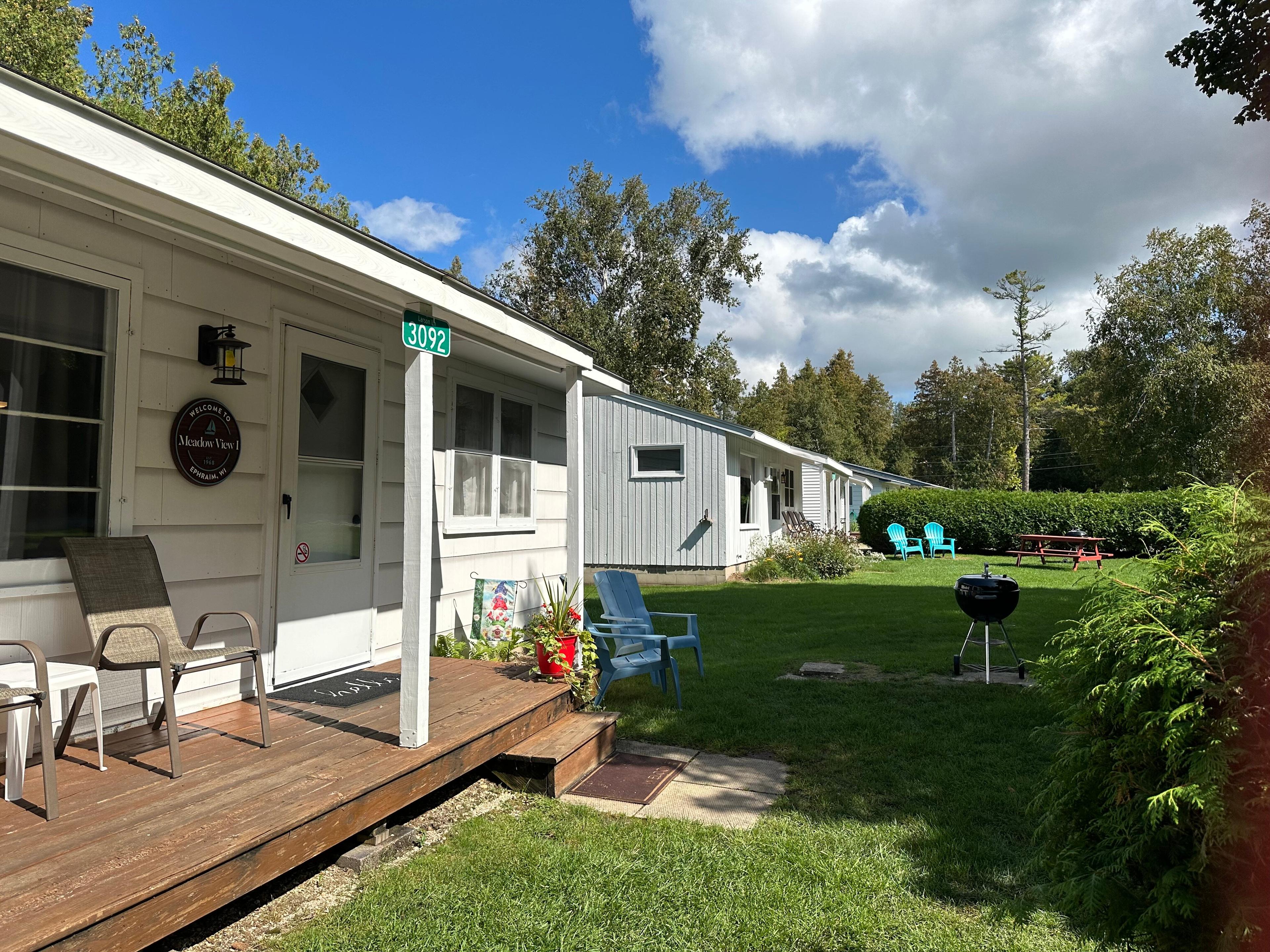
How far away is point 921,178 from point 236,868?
18.6 m

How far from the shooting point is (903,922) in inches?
102

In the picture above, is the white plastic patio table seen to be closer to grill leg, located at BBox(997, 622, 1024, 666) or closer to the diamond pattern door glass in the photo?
the diamond pattern door glass

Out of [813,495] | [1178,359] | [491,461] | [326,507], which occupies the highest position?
[1178,359]

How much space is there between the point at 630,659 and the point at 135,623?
10.3 feet

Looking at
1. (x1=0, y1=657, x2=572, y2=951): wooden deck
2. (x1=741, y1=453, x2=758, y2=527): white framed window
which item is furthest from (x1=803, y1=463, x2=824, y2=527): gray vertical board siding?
(x1=0, y1=657, x2=572, y2=951): wooden deck

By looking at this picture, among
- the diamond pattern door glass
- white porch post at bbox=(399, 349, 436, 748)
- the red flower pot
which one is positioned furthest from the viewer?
the red flower pot

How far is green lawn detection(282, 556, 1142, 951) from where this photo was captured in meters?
2.51

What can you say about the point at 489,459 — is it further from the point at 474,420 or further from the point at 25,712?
the point at 25,712

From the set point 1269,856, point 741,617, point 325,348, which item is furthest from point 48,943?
point 741,617

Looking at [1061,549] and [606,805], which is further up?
[1061,549]

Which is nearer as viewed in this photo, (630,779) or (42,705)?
(42,705)

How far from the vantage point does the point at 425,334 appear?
339 centimetres

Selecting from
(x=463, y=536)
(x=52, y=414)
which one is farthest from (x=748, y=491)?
(x=52, y=414)

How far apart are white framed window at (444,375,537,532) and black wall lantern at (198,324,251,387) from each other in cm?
202
